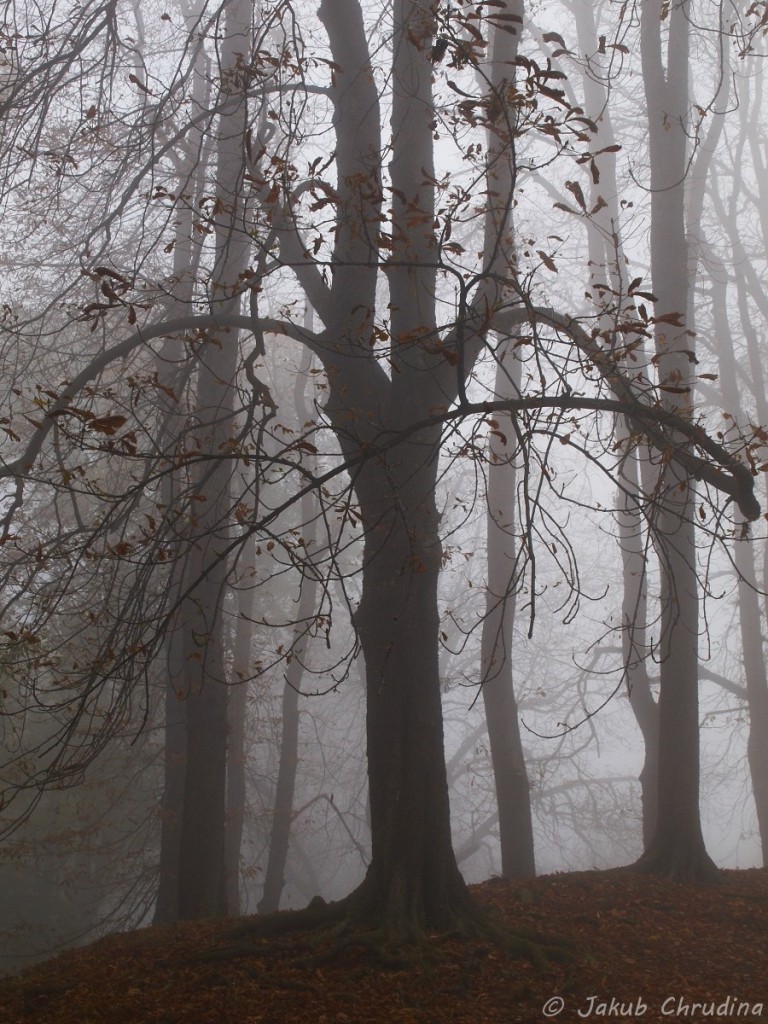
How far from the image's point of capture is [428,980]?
4688 mm

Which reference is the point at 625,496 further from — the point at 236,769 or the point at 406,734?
the point at 236,769

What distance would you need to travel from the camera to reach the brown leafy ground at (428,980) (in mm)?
4410

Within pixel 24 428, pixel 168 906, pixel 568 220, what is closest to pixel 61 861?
pixel 168 906

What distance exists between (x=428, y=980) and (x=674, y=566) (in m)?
4.97

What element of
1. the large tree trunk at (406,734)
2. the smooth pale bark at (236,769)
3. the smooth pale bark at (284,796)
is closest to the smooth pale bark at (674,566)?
the large tree trunk at (406,734)

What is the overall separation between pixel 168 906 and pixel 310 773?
1030cm

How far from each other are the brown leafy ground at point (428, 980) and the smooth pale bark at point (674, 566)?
4.98 feet

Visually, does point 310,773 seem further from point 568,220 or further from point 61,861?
point 568,220

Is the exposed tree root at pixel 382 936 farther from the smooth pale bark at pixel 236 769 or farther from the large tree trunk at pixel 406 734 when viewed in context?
the smooth pale bark at pixel 236 769

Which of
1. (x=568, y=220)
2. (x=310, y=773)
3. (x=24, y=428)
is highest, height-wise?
(x=568, y=220)

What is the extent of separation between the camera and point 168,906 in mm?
8953

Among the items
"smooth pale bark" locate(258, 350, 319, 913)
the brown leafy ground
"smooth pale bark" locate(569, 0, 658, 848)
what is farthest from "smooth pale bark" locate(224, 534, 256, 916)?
the brown leafy ground

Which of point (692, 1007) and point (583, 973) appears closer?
point (692, 1007)

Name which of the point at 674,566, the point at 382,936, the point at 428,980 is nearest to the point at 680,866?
the point at 674,566
